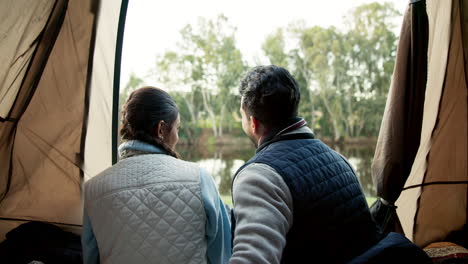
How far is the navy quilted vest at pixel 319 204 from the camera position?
88 cm

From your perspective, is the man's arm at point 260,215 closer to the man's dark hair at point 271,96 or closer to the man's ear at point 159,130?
the man's dark hair at point 271,96

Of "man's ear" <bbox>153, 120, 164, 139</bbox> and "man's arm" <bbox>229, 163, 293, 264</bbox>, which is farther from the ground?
"man's ear" <bbox>153, 120, 164, 139</bbox>

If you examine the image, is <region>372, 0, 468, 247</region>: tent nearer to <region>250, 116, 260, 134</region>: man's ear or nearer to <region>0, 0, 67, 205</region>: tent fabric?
<region>250, 116, 260, 134</region>: man's ear

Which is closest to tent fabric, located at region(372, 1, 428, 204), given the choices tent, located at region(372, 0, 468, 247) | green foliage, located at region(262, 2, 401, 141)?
tent, located at region(372, 0, 468, 247)

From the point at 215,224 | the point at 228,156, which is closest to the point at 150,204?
the point at 215,224

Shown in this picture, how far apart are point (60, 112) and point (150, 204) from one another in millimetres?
916

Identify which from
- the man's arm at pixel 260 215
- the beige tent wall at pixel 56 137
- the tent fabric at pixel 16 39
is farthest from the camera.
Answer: the beige tent wall at pixel 56 137

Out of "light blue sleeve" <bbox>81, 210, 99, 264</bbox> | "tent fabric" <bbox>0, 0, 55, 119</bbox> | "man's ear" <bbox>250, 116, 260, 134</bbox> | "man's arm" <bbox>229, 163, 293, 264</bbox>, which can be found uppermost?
"tent fabric" <bbox>0, 0, 55, 119</bbox>

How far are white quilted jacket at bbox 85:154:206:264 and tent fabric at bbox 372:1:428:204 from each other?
33.8 inches

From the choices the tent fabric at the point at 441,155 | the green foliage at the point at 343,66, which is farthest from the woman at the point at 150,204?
the green foliage at the point at 343,66

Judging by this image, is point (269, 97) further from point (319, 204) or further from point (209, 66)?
point (209, 66)

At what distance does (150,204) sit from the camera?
3.91ft

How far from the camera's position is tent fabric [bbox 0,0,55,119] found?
1454 mm

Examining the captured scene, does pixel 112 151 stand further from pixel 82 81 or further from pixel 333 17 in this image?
pixel 333 17
